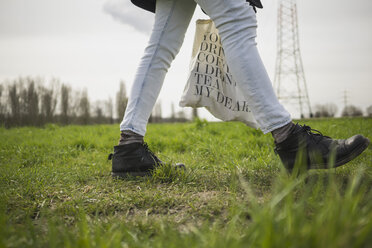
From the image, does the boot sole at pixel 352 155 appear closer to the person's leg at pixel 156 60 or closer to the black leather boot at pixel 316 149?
the black leather boot at pixel 316 149

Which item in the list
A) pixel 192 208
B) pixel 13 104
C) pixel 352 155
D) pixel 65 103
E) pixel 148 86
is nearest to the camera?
pixel 192 208

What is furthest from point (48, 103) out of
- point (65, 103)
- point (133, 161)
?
point (133, 161)

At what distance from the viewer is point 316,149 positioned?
138cm

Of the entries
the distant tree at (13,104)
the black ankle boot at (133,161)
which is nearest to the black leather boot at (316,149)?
the black ankle boot at (133,161)

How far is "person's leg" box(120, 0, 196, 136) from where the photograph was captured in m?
1.65

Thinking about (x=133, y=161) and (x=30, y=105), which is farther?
(x=30, y=105)

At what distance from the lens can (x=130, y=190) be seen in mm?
1474

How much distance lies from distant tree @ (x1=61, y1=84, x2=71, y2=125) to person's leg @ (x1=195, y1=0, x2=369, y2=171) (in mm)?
27242

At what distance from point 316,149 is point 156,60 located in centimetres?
120

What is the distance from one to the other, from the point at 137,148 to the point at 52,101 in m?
24.1

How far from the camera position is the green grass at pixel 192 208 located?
2.01 ft

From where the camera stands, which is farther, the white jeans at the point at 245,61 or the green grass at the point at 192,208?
the white jeans at the point at 245,61

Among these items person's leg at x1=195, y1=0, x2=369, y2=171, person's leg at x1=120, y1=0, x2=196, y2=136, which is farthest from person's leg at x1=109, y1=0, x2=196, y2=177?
person's leg at x1=195, y1=0, x2=369, y2=171

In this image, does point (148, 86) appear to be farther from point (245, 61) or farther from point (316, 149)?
point (316, 149)
